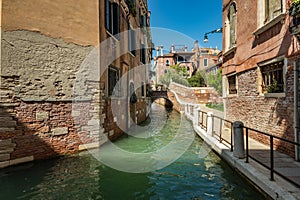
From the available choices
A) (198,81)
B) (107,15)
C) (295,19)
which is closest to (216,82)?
(198,81)

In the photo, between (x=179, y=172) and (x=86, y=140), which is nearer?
(x=179, y=172)

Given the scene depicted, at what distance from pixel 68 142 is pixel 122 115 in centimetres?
373

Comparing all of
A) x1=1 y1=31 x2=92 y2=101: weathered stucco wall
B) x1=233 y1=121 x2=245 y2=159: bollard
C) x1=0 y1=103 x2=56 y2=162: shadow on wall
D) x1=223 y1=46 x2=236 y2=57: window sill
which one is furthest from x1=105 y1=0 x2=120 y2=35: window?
x1=233 y1=121 x2=245 y2=159: bollard

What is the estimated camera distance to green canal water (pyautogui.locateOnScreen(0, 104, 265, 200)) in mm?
4027

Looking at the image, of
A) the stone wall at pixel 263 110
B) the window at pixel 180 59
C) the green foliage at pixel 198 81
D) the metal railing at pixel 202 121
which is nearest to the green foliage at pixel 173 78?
the green foliage at pixel 198 81

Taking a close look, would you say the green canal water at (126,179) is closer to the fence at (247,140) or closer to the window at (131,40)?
the fence at (247,140)

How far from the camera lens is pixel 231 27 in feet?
31.0

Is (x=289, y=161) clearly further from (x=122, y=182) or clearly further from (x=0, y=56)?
(x=0, y=56)

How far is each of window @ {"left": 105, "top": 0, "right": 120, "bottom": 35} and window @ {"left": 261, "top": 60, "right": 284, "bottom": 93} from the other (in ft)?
19.1

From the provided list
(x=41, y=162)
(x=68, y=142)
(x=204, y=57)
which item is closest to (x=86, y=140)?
(x=68, y=142)

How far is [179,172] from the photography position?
523cm

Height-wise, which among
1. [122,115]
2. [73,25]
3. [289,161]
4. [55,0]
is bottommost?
[289,161]

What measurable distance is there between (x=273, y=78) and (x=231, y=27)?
4.04 meters

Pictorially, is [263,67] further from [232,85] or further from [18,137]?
[18,137]
